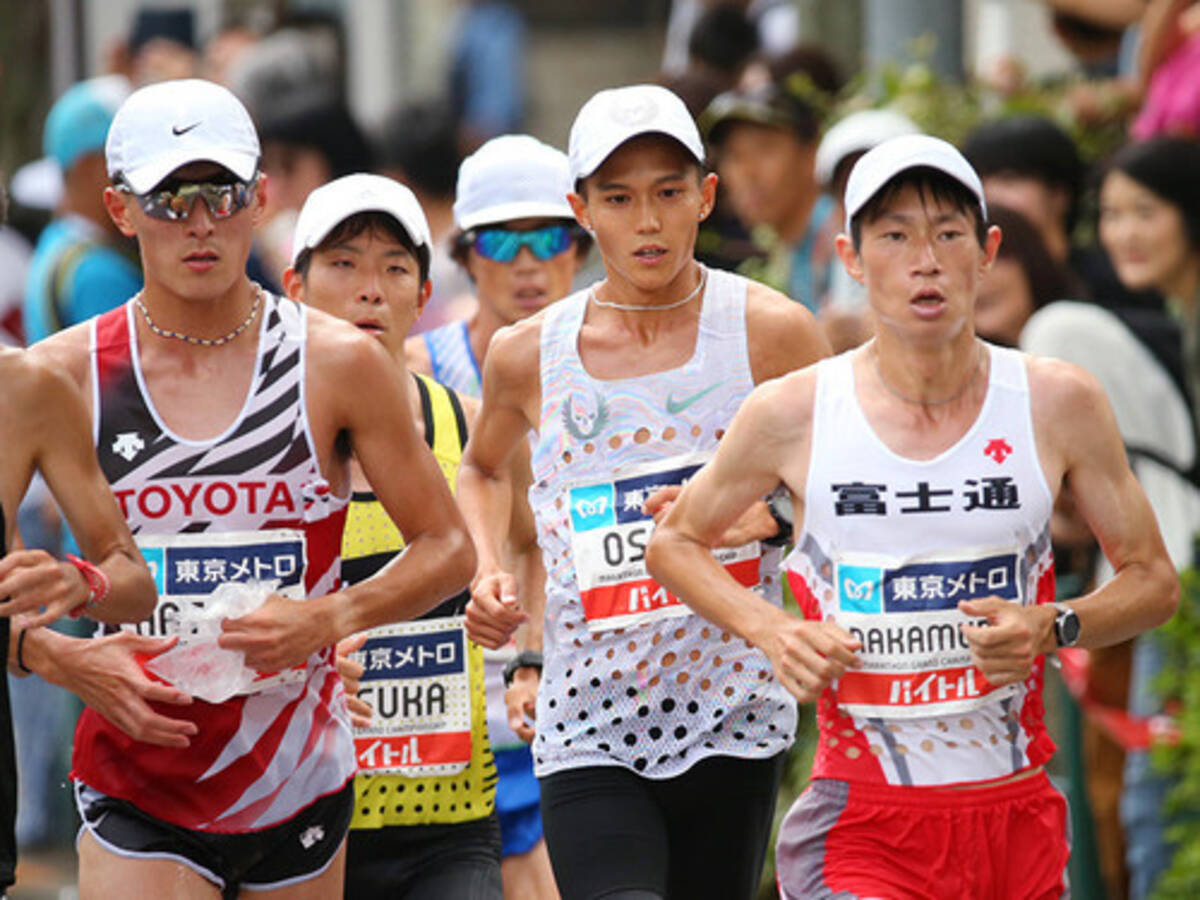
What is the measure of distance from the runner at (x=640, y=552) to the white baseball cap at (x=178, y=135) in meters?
0.91

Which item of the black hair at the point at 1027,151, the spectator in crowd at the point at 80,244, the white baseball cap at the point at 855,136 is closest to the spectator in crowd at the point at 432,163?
the spectator in crowd at the point at 80,244

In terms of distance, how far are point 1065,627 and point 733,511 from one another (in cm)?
78

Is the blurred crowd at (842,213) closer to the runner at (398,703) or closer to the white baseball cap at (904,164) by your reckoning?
the white baseball cap at (904,164)

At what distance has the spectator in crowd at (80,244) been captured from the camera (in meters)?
10.4

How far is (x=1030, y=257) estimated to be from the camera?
907 centimetres

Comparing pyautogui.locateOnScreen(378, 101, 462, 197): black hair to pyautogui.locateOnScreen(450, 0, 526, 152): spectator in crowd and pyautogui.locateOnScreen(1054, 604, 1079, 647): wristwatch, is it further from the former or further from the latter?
pyautogui.locateOnScreen(1054, 604, 1079, 647): wristwatch

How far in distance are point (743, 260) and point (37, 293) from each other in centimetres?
297

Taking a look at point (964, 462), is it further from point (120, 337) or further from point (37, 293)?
point (37, 293)

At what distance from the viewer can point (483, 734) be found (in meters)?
6.70

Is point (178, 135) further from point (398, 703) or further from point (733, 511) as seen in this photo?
point (398, 703)

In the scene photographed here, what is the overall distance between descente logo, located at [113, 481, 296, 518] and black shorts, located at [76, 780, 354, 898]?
2.15 feet

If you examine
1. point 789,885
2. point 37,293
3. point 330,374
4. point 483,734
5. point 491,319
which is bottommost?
point 789,885

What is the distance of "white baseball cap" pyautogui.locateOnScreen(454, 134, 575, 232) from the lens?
7.43 m

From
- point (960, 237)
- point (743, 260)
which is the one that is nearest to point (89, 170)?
point (743, 260)
